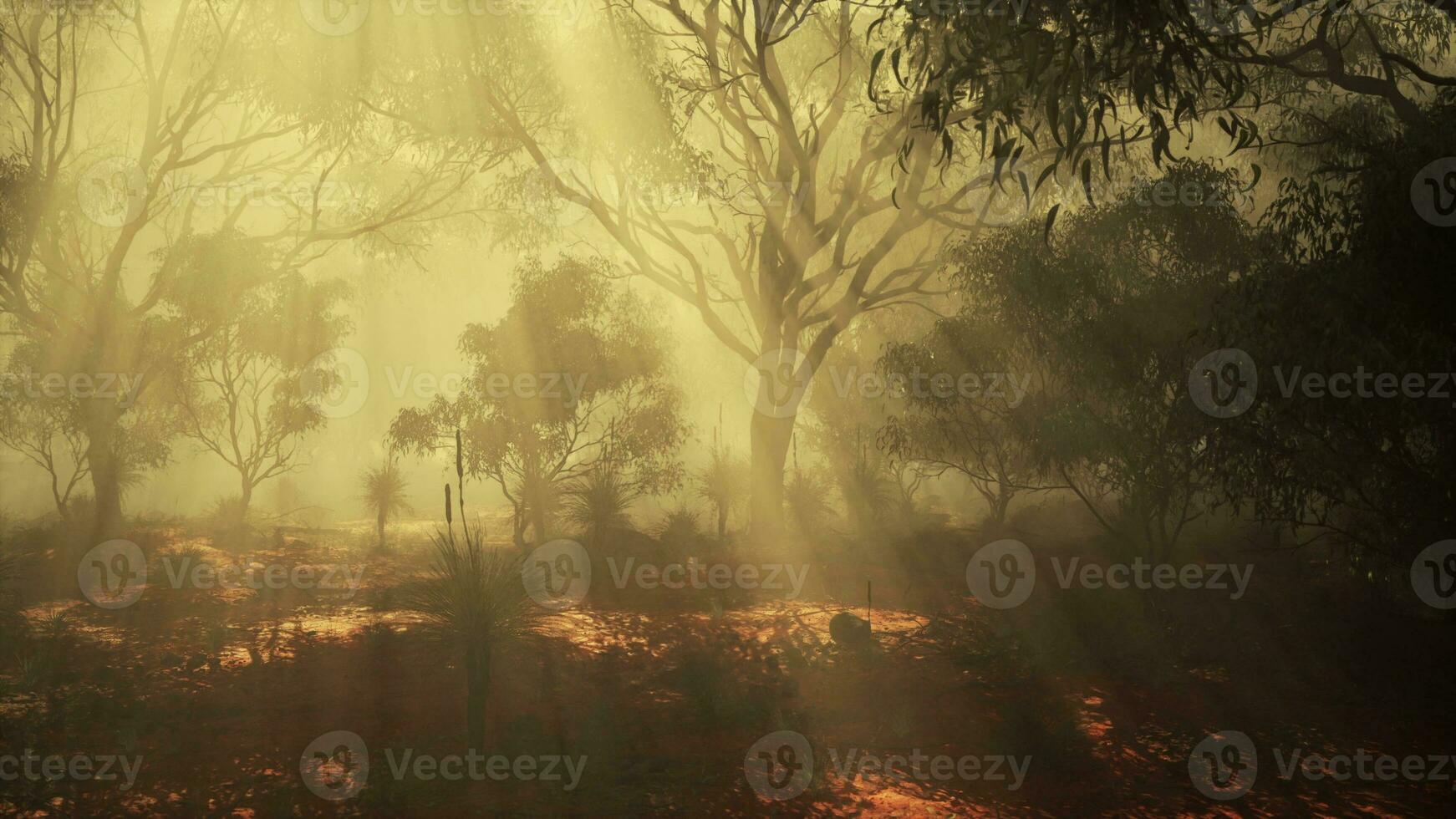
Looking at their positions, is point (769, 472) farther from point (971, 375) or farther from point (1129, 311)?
point (1129, 311)

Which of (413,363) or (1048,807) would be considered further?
(413,363)

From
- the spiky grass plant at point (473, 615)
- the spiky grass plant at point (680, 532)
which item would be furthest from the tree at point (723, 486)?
the spiky grass plant at point (473, 615)

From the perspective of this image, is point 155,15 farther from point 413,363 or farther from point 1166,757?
point 413,363

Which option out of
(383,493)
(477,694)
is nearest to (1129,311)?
(477,694)

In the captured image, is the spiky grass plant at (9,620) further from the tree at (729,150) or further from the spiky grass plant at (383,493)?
the tree at (729,150)

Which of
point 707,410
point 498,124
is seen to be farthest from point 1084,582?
point 707,410

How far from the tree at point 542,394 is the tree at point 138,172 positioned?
3.44 m

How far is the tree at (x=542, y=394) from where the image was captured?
17.8 meters

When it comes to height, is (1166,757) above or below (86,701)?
below

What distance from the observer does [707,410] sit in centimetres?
3994

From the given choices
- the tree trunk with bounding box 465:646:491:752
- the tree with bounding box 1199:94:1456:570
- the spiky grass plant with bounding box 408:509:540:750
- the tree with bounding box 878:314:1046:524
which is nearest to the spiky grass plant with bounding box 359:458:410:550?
the tree with bounding box 878:314:1046:524

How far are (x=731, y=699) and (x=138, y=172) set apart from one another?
1662 cm

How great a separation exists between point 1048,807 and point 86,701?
8.14m

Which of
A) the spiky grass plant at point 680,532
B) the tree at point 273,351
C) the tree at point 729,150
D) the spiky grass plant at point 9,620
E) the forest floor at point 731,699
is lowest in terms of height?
the forest floor at point 731,699
